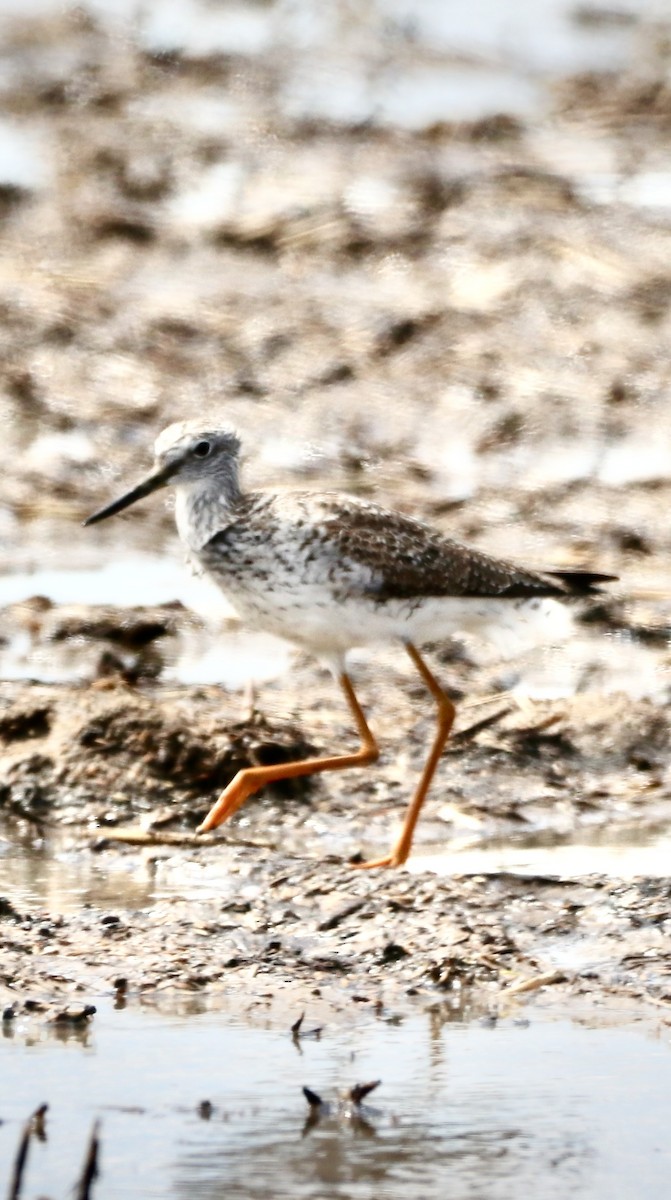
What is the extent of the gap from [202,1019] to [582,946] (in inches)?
43.8

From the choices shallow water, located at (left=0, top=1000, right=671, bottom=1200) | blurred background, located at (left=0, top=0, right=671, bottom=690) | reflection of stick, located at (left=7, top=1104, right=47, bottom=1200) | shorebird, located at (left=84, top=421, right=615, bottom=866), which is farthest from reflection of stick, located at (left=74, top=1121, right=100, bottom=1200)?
blurred background, located at (left=0, top=0, right=671, bottom=690)

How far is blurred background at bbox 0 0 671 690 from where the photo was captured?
1049 centimetres

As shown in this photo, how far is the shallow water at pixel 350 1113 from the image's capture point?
4246mm

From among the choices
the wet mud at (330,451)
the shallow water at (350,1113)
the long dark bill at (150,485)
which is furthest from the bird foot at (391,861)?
the long dark bill at (150,485)

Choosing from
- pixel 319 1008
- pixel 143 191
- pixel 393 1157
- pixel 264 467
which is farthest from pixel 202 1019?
pixel 143 191

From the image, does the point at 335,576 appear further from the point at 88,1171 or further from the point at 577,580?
the point at 88,1171

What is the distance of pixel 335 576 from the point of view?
7.20 m

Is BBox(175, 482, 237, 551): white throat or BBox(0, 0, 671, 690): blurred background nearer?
BBox(175, 482, 237, 551): white throat

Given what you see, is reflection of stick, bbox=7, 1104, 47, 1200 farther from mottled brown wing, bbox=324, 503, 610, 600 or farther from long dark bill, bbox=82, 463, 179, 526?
long dark bill, bbox=82, 463, 179, 526

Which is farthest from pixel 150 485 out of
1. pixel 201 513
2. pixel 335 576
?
pixel 335 576

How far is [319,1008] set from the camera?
5.36 metres

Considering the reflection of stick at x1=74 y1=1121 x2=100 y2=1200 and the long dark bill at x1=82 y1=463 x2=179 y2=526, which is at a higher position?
the long dark bill at x1=82 y1=463 x2=179 y2=526

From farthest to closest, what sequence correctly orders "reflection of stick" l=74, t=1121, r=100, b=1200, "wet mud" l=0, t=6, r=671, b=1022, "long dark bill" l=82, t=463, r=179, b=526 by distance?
"long dark bill" l=82, t=463, r=179, b=526
"wet mud" l=0, t=6, r=671, b=1022
"reflection of stick" l=74, t=1121, r=100, b=1200

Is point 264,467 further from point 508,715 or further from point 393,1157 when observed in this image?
point 393,1157
